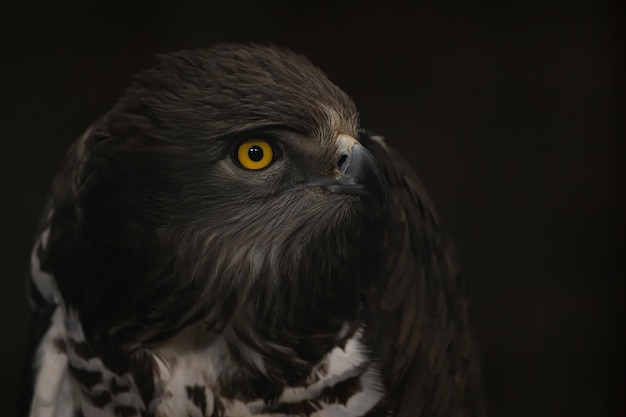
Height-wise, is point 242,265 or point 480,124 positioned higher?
point 480,124

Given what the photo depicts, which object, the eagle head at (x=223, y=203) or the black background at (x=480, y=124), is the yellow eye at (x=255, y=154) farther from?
the black background at (x=480, y=124)

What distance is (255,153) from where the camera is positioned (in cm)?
111

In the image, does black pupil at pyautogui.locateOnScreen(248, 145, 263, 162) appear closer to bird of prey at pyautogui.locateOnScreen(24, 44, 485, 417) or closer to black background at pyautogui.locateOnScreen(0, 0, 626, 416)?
bird of prey at pyautogui.locateOnScreen(24, 44, 485, 417)

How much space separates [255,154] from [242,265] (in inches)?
7.1

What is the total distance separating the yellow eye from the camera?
3.64 ft

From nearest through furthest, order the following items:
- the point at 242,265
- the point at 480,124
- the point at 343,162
→ the point at 343,162
the point at 242,265
the point at 480,124

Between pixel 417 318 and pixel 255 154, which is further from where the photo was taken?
pixel 417 318

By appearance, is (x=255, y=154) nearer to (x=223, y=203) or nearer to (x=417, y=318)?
(x=223, y=203)

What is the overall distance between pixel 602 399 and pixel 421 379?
1.11ft

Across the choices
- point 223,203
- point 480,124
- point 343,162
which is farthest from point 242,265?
point 480,124

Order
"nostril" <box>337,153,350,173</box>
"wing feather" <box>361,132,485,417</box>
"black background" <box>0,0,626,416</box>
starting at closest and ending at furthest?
"nostril" <box>337,153,350,173</box> → "wing feather" <box>361,132,485,417</box> → "black background" <box>0,0,626,416</box>

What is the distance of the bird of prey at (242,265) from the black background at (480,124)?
0.14 metres

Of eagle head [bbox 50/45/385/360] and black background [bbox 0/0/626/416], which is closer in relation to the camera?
eagle head [bbox 50/45/385/360]

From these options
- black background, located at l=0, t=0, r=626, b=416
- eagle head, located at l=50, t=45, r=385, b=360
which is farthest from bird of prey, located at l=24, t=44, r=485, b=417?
black background, located at l=0, t=0, r=626, b=416
